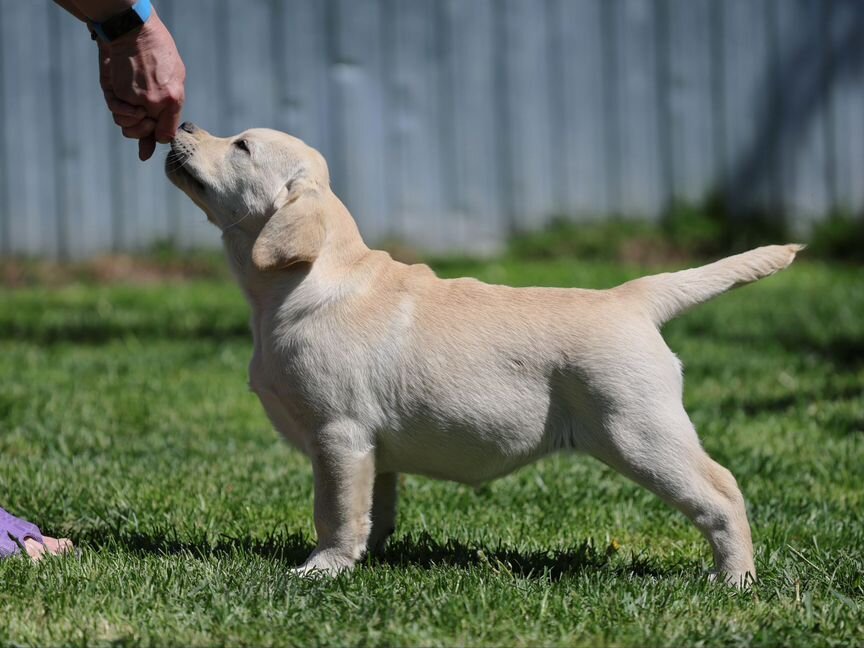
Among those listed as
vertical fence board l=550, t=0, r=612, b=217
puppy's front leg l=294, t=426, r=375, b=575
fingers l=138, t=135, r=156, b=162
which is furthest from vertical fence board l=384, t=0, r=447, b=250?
puppy's front leg l=294, t=426, r=375, b=575

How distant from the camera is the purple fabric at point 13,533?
10.9 feet

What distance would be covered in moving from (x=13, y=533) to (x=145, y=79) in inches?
57.1

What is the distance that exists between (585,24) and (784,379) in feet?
14.7

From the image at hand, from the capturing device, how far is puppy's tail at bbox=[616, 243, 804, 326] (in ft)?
11.1

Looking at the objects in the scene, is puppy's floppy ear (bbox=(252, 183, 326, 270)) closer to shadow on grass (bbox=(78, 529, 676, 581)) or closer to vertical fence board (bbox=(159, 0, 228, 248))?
shadow on grass (bbox=(78, 529, 676, 581))

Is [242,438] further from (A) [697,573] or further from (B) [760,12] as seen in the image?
(B) [760,12]

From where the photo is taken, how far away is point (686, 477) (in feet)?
10.4

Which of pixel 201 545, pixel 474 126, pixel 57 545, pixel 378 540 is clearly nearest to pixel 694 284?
pixel 378 540

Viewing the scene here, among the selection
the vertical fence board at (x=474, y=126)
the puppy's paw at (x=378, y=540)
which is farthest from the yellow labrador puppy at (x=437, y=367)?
the vertical fence board at (x=474, y=126)

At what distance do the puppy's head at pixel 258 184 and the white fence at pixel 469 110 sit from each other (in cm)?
577

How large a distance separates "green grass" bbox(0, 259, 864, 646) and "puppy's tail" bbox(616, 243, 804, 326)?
775mm

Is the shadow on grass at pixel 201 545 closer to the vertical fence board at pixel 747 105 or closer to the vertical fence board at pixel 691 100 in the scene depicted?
the vertical fence board at pixel 691 100

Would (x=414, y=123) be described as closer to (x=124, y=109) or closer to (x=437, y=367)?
(x=124, y=109)

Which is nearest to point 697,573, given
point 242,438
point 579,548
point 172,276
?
point 579,548
